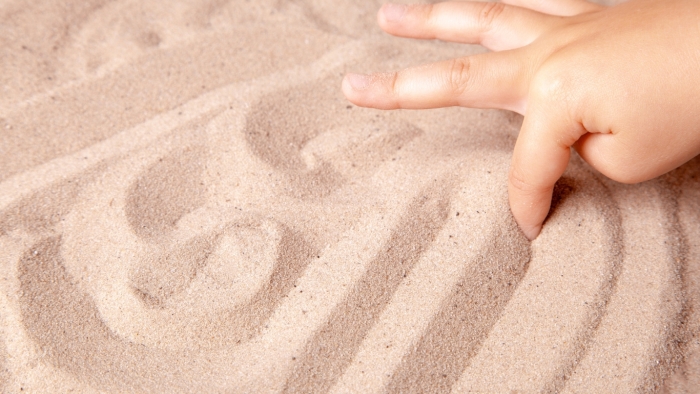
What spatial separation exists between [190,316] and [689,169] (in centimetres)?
117

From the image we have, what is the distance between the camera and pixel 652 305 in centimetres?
105

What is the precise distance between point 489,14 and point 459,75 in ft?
0.92

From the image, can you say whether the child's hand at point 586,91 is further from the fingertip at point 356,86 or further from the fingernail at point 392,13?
the fingernail at point 392,13

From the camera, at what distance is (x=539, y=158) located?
1052mm

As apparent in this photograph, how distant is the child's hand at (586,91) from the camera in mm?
993

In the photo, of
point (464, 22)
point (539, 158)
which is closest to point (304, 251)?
point (539, 158)

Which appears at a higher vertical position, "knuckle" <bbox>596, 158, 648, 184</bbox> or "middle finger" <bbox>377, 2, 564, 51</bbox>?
"middle finger" <bbox>377, 2, 564, 51</bbox>

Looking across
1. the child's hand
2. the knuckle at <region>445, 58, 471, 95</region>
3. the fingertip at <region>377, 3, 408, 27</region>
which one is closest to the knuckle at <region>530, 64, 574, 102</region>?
the child's hand

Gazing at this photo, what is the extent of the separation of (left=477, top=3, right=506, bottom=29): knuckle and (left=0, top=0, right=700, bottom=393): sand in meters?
0.22

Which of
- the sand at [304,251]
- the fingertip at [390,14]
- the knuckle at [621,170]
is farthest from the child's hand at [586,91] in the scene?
the fingertip at [390,14]

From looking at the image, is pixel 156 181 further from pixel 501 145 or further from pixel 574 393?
pixel 574 393

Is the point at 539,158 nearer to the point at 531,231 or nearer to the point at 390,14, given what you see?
the point at 531,231

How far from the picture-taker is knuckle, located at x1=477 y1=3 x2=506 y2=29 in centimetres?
134

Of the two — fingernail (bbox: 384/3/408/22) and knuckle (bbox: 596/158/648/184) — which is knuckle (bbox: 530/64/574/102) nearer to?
knuckle (bbox: 596/158/648/184)
